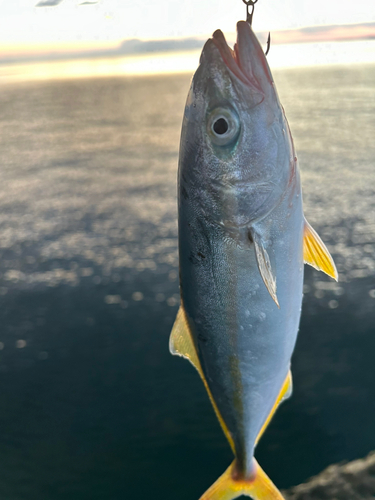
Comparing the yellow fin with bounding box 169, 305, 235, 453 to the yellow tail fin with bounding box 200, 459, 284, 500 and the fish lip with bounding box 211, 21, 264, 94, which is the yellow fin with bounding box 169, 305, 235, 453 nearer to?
the yellow tail fin with bounding box 200, 459, 284, 500

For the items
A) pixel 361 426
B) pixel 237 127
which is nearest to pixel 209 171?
pixel 237 127

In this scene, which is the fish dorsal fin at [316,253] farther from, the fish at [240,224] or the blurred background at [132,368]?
the blurred background at [132,368]

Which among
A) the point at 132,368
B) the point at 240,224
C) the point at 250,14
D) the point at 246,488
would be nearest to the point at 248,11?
the point at 250,14

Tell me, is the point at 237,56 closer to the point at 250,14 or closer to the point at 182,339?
the point at 250,14

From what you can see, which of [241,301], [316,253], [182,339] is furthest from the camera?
[182,339]

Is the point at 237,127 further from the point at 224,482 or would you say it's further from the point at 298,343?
the point at 298,343
